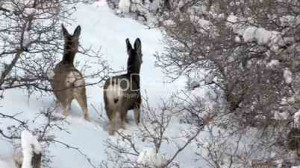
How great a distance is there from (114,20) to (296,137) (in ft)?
54.4

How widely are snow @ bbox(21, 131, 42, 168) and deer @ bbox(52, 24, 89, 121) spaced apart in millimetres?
3450

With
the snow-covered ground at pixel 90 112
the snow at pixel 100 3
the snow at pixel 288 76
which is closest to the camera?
the snow at pixel 288 76

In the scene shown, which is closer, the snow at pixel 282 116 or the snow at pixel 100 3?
the snow at pixel 282 116

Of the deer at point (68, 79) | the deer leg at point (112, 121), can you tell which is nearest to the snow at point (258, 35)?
the deer at point (68, 79)

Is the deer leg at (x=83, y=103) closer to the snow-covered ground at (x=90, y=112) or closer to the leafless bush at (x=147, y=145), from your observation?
the snow-covered ground at (x=90, y=112)

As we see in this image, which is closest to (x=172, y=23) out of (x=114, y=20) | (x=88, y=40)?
(x=88, y=40)

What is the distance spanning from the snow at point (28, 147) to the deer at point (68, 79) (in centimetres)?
345

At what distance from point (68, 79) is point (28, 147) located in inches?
155

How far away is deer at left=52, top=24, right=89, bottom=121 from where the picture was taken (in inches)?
Result: 461

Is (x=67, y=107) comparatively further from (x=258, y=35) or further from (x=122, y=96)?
(x=258, y=35)

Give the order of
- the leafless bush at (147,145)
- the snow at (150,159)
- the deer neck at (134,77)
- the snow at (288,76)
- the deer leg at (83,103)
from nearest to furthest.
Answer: the snow at (288,76), the snow at (150,159), the leafless bush at (147,145), the deer leg at (83,103), the deer neck at (134,77)

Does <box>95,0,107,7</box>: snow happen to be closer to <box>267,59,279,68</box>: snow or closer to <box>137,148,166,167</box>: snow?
<box>137,148,166,167</box>: snow

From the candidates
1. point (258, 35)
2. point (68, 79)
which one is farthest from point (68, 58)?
point (258, 35)

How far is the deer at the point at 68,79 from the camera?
1170cm
